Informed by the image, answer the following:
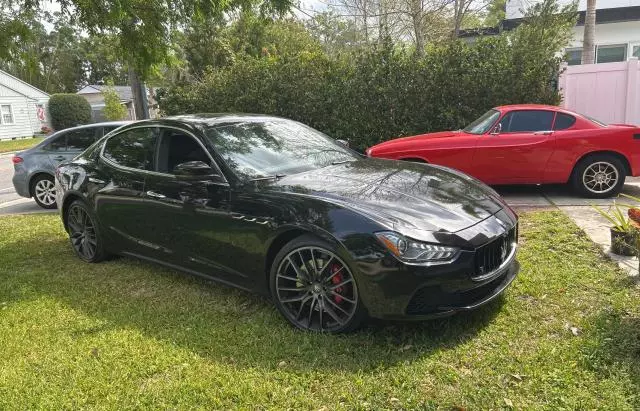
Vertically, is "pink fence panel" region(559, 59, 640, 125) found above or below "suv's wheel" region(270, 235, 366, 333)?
above

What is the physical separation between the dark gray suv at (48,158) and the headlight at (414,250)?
24.6 ft

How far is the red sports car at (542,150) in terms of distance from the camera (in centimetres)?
734

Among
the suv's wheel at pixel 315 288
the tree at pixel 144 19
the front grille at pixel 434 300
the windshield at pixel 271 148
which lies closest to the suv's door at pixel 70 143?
the tree at pixel 144 19

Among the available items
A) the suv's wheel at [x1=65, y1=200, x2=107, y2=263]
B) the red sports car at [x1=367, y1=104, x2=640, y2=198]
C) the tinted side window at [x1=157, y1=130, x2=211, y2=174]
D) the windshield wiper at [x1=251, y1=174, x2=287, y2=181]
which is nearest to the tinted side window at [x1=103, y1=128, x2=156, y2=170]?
the tinted side window at [x1=157, y1=130, x2=211, y2=174]

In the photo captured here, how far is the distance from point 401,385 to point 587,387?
1.02 metres

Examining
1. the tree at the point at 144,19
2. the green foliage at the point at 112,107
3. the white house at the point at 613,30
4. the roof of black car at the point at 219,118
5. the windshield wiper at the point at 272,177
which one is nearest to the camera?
the windshield wiper at the point at 272,177

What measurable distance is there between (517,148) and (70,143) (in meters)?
7.71

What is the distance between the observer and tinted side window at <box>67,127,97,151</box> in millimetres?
9398

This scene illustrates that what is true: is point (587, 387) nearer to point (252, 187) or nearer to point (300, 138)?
point (252, 187)

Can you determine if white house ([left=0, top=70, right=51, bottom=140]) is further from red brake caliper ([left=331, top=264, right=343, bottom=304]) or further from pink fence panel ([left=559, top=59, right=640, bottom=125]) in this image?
red brake caliper ([left=331, top=264, right=343, bottom=304])

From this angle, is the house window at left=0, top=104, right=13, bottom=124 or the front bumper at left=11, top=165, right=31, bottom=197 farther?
the house window at left=0, top=104, right=13, bottom=124

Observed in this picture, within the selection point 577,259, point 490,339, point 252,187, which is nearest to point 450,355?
point 490,339

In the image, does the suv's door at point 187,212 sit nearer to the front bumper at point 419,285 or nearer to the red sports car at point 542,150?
the front bumper at point 419,285

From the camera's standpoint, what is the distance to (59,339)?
3908mm
